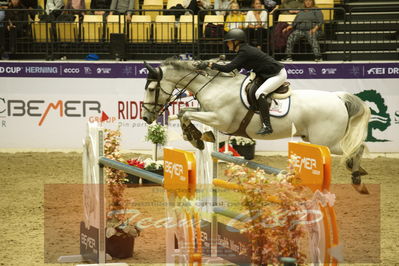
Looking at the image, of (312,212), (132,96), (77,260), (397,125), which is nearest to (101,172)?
(77,260)

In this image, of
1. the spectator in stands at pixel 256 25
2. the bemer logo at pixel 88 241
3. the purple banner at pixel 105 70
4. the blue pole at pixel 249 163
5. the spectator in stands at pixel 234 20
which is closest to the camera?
the blue pole at pixel 249 163

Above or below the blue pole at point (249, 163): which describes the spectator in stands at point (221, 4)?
above

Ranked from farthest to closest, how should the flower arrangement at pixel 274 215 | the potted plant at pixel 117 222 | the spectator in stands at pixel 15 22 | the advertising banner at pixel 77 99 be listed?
the spectator in stands at pixel 15 22 → the advertising banner at pixel 77 99 → the potted plant at pixel 117 222 → the flower arrangement at pixel 274 215

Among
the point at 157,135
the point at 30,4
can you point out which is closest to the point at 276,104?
the point at 157,135

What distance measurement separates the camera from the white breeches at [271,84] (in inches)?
359

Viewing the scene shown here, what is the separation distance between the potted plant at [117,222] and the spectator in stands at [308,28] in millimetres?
8017

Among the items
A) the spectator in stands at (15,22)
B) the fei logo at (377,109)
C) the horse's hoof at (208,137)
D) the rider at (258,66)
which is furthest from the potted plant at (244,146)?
the horse's hoof at (208,137)

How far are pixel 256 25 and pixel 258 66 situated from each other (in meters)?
6.33

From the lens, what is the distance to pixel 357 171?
358 inches

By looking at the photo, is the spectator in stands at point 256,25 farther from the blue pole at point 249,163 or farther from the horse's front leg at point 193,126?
the blue pole at point 249,163

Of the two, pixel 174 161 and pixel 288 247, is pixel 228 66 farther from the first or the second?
pixel 288 247

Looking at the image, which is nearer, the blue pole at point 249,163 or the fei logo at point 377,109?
the blue pole at point 249,163

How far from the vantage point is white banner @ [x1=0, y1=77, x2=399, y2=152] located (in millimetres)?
15219

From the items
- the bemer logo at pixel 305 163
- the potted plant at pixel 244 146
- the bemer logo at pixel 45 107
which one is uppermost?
the bemer logo at pixel 305 163
